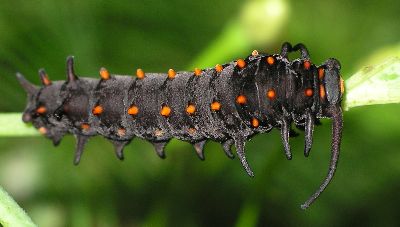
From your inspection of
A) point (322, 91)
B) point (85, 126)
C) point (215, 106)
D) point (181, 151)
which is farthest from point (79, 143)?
point (322, 91)

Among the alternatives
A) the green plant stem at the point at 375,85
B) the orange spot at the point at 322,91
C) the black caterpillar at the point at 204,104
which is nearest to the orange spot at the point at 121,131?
the black caterpillar at the point at 204,104

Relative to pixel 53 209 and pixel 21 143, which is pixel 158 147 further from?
pixel 21 143

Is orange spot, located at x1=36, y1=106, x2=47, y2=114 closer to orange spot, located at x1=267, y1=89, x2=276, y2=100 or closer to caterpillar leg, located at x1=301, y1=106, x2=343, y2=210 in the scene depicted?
orange spot, located at x1=267, y1=89, x2=276, y2=100

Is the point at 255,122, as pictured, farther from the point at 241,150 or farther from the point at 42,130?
the point at 42,130

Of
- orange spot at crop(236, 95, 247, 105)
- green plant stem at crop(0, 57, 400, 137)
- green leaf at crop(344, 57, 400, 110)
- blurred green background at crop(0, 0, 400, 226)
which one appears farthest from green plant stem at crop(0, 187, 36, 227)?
blurred green background at crop(0, 0, 400, 226)

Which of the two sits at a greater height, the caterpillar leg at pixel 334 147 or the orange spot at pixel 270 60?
the orange spot at pixel 270 60

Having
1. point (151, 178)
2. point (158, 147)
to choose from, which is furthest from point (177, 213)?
point (158, 147)

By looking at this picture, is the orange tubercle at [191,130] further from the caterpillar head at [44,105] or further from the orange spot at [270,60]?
the caterpillar head at [44,105]
